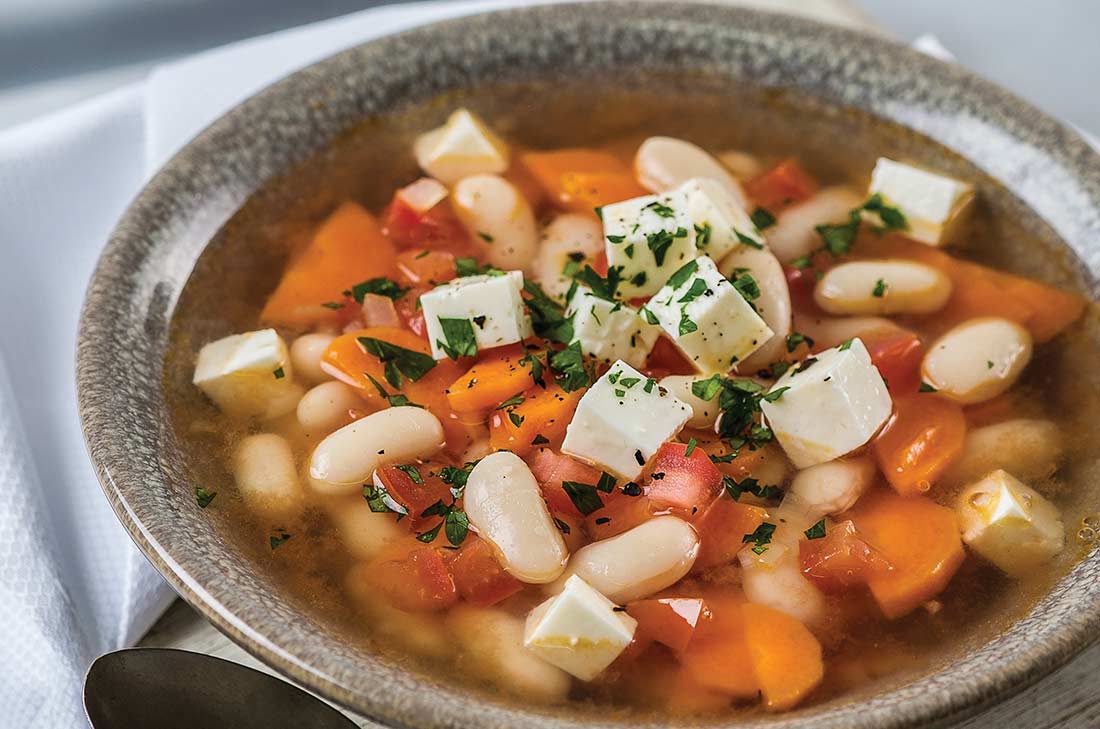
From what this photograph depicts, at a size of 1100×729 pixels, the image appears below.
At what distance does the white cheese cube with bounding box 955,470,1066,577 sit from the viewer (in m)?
1.53

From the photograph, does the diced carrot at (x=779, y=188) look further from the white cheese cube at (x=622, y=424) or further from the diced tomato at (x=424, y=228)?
the white cheese cube at (x=622, y=424)

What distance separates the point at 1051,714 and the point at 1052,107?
7.95 ft

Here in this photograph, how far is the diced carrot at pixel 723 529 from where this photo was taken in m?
1.50

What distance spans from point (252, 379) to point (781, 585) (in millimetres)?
761

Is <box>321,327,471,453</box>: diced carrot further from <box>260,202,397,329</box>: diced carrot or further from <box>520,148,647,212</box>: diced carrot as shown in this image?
<box>520,148,647,212</box>: diced carrot

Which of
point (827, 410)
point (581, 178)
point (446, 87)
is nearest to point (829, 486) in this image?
point (827, 410)

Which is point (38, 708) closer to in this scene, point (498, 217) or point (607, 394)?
point (607, 394)

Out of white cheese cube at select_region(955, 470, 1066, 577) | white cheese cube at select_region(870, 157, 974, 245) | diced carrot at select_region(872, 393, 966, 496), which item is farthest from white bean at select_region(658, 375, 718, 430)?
white cheese cube at select_region(870, 157, 974, 245)

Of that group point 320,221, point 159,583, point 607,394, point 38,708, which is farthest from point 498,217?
point 38,708

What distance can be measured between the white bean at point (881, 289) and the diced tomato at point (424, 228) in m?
0.56

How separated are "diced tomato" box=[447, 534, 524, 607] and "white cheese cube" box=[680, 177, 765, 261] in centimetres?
55

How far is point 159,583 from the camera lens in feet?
5.27

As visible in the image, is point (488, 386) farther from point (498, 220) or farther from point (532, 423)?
point (498, 220)

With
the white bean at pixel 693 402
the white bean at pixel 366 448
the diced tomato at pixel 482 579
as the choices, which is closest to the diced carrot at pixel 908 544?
the white bean at pixel 693 402
